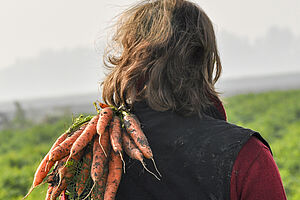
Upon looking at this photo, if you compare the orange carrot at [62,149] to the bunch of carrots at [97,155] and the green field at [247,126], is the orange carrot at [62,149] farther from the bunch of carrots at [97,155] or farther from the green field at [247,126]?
the green field at [247,126]

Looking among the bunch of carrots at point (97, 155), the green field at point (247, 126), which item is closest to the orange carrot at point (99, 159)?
the bunch of carrots at point (97, 155)

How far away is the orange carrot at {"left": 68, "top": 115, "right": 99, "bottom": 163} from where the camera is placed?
69.1 inches

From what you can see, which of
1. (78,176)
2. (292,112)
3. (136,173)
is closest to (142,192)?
(136,173)

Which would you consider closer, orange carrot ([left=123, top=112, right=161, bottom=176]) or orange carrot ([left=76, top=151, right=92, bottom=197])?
→ orange carrot ([left=123, top=112, right=161, bottom=176])

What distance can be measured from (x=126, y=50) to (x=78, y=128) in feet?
1.66

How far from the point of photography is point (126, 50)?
182 centimetres

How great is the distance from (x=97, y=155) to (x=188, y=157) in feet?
1.48

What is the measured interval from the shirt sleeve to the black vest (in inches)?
1.1

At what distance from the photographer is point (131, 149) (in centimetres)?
175

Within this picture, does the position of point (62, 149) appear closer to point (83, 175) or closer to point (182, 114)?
point (83, 175)

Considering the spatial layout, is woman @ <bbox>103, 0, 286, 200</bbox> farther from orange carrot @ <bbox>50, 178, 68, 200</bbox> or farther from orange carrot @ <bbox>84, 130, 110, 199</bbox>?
orange carrot @ <bbox>50, 178, 68, 200</bbox>

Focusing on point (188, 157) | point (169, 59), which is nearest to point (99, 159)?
point (188, 157)

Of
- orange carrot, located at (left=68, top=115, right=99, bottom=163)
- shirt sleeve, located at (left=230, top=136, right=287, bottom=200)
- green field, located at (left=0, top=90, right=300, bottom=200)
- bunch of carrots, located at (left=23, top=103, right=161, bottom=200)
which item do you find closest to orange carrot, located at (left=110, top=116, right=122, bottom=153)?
bunch of carrots, located at (left=23, top=103, right=161, bottom=200)

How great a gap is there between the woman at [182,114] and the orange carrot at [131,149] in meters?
0.05
